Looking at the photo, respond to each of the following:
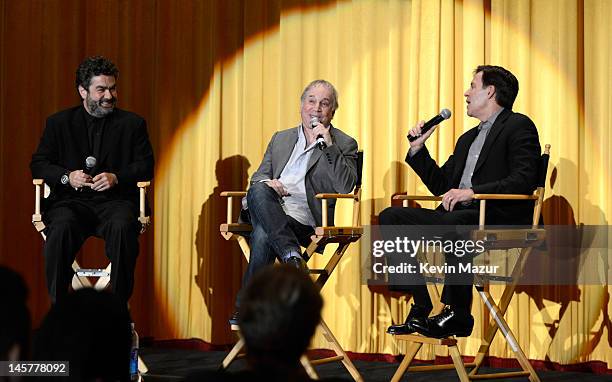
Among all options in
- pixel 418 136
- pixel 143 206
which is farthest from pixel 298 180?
pixel 143 206

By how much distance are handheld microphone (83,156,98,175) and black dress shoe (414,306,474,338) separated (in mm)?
1759

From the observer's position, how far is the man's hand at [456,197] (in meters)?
3.68

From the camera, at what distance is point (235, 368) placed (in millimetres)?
4461

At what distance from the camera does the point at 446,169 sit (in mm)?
4215

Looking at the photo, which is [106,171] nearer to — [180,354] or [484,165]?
[180,354]

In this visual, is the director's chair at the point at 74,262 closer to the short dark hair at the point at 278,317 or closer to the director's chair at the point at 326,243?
the director's chair at the point at 326,243

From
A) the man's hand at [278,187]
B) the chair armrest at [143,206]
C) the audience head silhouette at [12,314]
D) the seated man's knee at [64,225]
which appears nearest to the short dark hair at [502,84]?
the man's hand at [278,187]

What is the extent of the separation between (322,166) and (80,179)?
1.16 meters

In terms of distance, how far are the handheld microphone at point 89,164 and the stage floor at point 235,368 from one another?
3.41 feet

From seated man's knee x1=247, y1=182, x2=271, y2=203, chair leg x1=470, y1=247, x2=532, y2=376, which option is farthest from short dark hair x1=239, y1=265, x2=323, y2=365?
seated man's knee x1=247, y1=182, x2=271, y2=203

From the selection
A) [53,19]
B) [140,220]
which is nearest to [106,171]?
[140,220]

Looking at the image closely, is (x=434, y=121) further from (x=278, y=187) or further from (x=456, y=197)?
(x=278, y=187)

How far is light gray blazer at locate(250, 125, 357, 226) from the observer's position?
4.09 meters

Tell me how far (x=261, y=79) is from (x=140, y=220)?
141 cm
